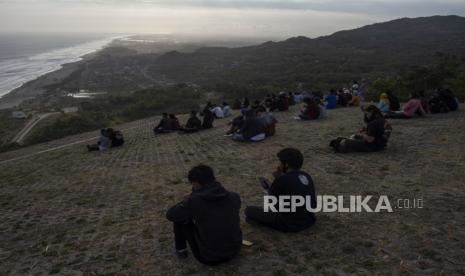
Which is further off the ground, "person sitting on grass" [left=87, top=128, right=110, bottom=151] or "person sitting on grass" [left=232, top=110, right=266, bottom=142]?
"person sitting on grass" [left=232, top=110, right=266, bottom=142]

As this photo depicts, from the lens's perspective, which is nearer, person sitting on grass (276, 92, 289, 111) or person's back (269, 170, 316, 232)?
person's back (269, 170, 316, 232)

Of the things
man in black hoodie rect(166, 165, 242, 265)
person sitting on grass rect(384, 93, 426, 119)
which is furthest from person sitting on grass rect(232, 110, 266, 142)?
man in black hoodie rect(166, 165, 242, 265)

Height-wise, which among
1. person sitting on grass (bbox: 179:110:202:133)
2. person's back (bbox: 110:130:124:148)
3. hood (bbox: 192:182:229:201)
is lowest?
person's back (bbox: 110:130:124:148)

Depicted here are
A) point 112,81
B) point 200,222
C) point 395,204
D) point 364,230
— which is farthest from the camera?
point 112,81

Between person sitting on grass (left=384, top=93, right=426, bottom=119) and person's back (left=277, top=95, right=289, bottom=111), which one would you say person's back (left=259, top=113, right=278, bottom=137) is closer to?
person sitting on grass (left=384, top=93, right=426, bottom=119)

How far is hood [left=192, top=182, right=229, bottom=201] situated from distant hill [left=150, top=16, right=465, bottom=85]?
5210 centimetres

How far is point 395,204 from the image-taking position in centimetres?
700

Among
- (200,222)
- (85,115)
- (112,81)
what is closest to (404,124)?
(200,222)

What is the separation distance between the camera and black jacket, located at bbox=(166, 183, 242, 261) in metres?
4.85

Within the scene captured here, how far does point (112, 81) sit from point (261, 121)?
3255 inches

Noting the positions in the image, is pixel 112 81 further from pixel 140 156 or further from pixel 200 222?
pixel 200 222

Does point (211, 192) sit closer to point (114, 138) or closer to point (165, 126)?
point (114, 138)

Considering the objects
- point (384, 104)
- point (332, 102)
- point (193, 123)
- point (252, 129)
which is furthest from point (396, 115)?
point (193, 123)

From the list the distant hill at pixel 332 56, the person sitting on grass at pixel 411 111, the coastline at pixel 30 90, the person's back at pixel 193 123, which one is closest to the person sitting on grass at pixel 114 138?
the person's back at pixel 193 123
